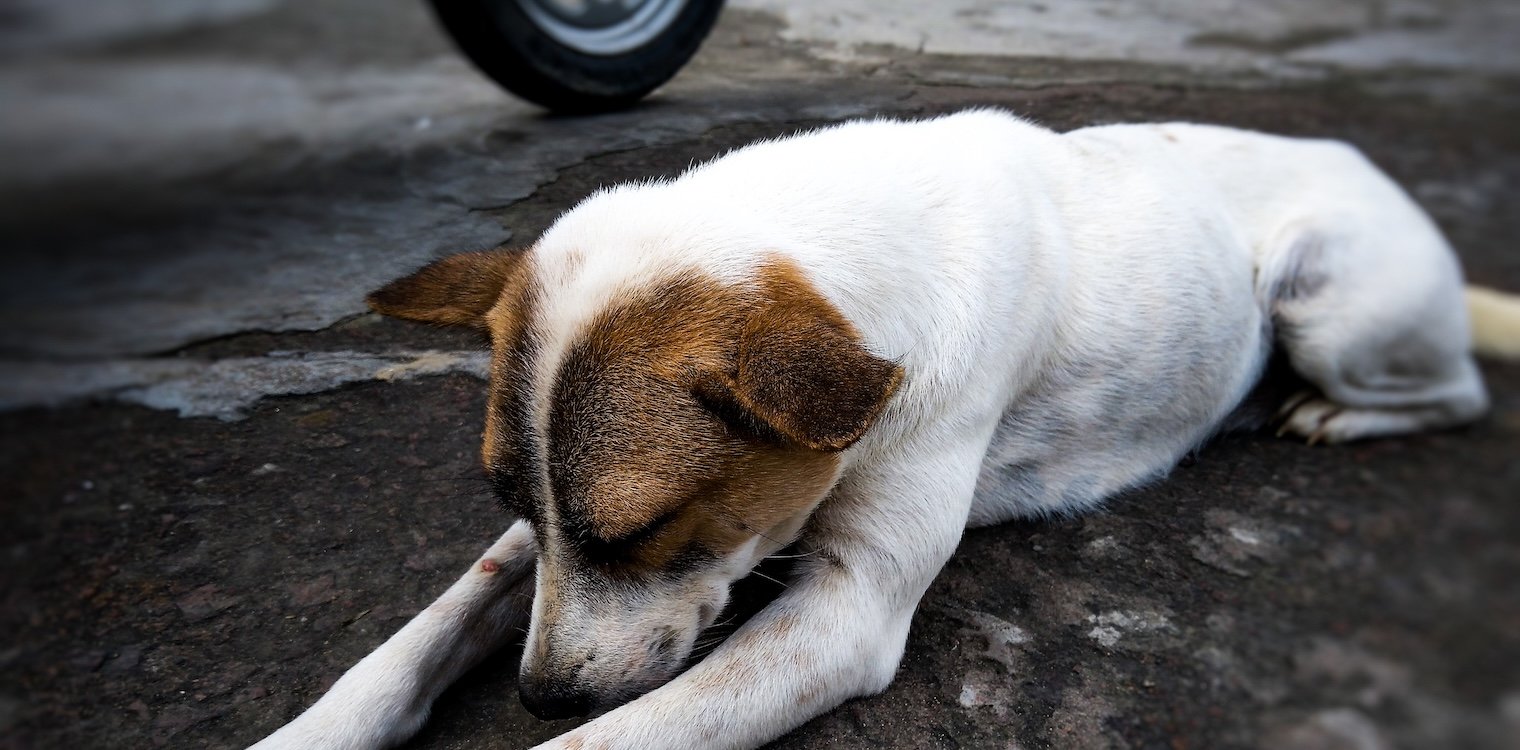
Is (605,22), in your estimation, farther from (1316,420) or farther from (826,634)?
(1316,420)

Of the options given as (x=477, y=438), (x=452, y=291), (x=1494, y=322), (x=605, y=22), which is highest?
(x=605, y=22)

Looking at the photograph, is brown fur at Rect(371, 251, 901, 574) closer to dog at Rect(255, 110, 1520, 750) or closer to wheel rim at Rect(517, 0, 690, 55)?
dog at Rect(255, 110, 1520, 750)

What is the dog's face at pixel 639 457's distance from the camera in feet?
5.94

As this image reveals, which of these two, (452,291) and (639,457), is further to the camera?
(452,291)

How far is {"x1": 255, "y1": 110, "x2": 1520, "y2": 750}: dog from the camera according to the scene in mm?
1818

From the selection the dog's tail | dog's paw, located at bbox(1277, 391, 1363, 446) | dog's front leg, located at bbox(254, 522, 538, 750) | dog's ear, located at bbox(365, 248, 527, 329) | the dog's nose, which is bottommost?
dog's front leg, located at bbox(254, 522, 538, 750)

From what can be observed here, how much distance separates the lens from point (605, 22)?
168 inches

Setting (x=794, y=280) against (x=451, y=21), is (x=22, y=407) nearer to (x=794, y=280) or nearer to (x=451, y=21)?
(x=794, y=280)

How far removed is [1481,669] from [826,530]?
144 centimetres

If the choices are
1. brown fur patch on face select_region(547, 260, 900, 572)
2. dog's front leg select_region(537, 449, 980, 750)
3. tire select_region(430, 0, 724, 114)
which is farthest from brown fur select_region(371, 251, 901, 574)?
tire select_region(430, 0, 724, 114)

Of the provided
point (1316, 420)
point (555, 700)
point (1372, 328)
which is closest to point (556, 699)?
point (555, 700)

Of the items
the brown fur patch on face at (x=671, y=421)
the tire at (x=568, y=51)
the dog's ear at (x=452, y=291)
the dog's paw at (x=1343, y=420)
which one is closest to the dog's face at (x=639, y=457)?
the brown fur patch on face at (x=671, y=421)

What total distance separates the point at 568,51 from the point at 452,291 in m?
2.26

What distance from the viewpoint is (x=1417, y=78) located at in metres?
1.48
